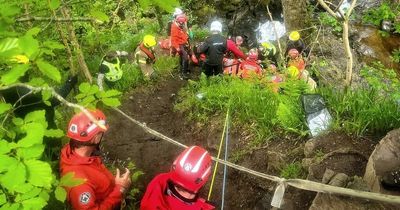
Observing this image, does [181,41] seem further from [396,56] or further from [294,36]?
[396,56]

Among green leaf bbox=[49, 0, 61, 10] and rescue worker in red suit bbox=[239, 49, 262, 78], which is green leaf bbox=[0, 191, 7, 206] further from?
rescue worker in red suit bbox=[239, 49, 262, 78]

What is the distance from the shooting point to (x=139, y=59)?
10164mm

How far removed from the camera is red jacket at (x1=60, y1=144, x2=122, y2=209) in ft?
12.4

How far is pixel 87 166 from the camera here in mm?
4031

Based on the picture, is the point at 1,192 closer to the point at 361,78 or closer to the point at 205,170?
the point at 205,170

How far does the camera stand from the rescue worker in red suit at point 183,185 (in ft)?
11.8

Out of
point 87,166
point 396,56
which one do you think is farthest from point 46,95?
point 396,56

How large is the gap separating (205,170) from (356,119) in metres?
2.64

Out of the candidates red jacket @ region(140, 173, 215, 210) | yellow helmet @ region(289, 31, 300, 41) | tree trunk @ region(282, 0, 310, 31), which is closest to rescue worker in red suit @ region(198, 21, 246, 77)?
yellow helmet @ region(289, 31, 300, 41)

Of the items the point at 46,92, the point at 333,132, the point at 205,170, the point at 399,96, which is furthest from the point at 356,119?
the point at 46,92

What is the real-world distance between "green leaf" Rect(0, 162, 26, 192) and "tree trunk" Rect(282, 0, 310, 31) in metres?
11.0

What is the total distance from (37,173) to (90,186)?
1794 millimetres

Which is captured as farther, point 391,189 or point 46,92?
point 391,189

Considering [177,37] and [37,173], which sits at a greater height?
[37,173]
